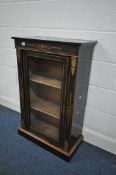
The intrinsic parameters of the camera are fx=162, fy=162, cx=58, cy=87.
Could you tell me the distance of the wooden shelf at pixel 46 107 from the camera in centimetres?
179

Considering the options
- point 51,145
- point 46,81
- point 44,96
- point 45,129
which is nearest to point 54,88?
point 46,81

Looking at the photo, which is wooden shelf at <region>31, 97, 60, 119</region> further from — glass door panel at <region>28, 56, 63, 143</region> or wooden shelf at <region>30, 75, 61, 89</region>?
wooden shelf at <region>30, 75, 61, 89</region>

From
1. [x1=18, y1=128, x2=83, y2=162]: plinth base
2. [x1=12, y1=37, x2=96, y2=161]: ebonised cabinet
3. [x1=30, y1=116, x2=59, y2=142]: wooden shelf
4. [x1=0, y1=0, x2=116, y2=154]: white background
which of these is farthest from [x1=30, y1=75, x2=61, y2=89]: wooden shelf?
[x1=18, y1=128, x2=83, y2=162]: plinth base

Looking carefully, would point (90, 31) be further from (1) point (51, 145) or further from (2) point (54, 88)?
(1) point (51, 145)

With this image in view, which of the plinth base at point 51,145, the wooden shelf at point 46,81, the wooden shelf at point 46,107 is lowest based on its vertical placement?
the plinth base at point 51,145

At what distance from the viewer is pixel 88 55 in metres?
1.58

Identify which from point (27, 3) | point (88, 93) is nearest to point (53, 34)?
point (27, 3)

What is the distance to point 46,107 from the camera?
189 cm

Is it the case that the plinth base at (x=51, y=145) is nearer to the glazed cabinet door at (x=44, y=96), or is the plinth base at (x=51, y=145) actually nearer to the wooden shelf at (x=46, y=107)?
the glazed cabinet door at (x=44, y=96)

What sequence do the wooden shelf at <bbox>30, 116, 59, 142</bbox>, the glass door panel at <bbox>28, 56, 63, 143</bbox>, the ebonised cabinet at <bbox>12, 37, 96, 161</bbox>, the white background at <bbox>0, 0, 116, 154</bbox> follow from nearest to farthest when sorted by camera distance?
the ebonised cabinet at <bbox>12, 37, 96, 161</bbox> → the white background at <bbox>0, 0, 116, 154</bbox> → the glass door panel at <bbox>28, 56, 63, 143</bbox> → the wooden shelf at <bbox>30, 116, 59, 142</bbox>

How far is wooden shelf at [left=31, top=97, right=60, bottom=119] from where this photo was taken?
1.79 metres

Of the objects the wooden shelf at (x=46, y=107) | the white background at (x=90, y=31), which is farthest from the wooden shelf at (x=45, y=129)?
the white background at (x=90, y=31)

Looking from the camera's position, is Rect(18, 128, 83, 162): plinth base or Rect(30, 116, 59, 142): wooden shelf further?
Rect(30, 116, 59, 142): wooden shelf

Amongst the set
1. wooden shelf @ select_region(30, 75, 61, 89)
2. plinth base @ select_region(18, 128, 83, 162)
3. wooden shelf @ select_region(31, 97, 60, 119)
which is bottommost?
plinth base @ select_region(18, 128, 83, 162)
